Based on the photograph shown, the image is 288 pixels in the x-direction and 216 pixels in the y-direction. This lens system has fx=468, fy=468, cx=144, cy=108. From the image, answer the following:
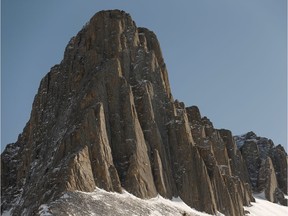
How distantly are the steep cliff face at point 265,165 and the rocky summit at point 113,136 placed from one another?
33.5 m

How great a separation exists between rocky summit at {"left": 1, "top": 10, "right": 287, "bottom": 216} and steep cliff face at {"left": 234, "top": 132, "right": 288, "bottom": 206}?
33.5 meters

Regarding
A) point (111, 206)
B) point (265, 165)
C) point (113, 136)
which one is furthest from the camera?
point (265, 165)

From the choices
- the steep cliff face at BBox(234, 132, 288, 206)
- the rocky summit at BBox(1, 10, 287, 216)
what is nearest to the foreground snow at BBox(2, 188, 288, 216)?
the rocky summit at BBox(1, 10, 287, 216)

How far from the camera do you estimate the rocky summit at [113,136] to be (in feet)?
228

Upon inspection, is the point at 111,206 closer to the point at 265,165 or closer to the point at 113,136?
the point at 113,136

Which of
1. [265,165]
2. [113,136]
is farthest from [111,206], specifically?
[265,165]

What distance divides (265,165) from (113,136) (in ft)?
306

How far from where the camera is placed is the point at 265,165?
521 feet

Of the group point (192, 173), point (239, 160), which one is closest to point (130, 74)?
point (192, 173)

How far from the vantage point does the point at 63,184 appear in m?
60.5

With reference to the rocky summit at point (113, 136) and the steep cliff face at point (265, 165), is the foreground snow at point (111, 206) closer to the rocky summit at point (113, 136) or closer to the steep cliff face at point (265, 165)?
the rocky summit at point (113, 136)

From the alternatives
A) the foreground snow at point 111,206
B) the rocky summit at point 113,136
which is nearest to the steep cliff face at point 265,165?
the rocky summit at point 113,136

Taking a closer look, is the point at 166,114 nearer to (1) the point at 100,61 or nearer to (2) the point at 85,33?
(1) the point at 100,61

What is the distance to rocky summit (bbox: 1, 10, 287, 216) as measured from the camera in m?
69.5
